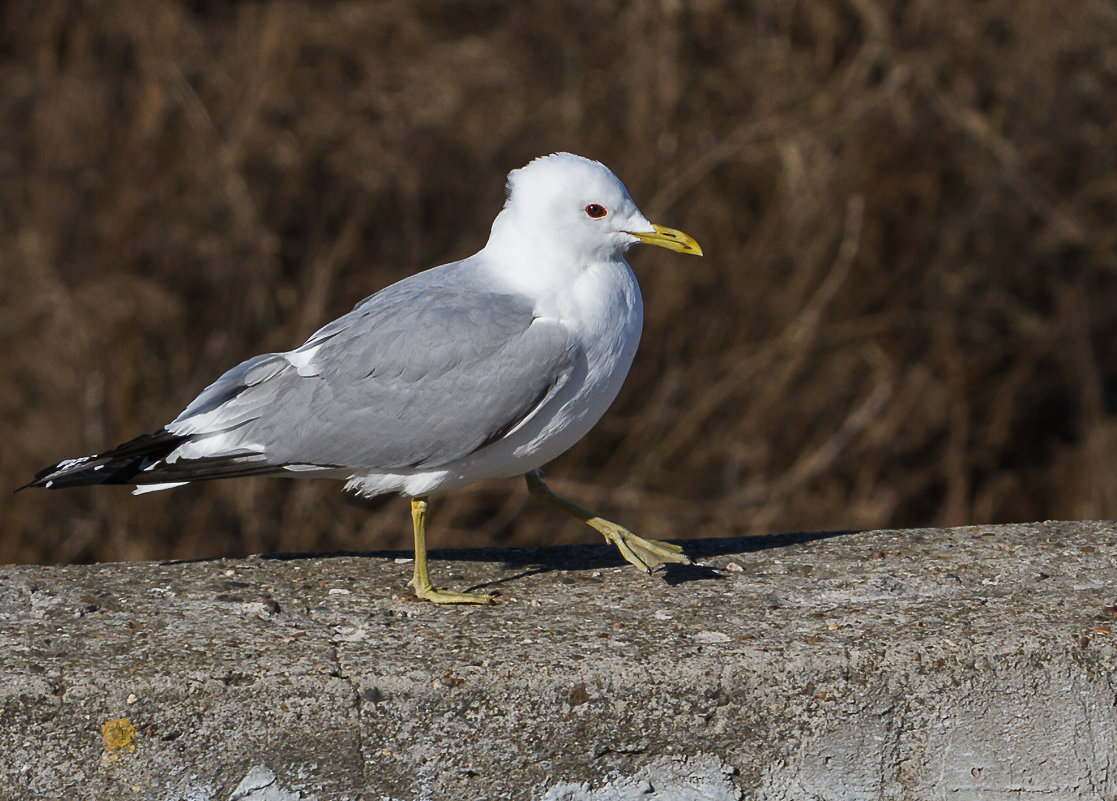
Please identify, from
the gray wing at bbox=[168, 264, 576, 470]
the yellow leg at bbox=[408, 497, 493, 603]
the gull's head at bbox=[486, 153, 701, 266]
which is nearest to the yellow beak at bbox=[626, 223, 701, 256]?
the gull's head at bbox=[486, 153, 701, 266]

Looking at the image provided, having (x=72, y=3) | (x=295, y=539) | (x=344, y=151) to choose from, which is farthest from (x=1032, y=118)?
(x=72, y=3)

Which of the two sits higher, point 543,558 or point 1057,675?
point 543,558

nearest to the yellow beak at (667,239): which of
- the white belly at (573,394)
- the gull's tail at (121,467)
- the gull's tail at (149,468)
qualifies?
the white belly at (573,394)

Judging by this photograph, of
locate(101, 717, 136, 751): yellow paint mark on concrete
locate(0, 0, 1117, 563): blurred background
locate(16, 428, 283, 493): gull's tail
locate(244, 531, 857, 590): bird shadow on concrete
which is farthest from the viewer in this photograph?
locate(0, 0, 1117, 563): blurred background

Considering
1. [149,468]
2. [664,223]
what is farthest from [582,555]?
[664,223]

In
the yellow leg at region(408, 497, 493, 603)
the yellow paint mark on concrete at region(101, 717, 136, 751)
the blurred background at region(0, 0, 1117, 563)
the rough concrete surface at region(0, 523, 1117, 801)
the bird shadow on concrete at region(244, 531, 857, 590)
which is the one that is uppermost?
the blurred background at region(0, 0, 1117, 563)

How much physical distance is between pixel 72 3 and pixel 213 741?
5.50 m

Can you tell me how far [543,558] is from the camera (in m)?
3.10

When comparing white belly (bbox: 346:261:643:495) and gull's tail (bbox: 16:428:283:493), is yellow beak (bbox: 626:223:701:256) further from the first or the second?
gull's tail (bbox: 16:428:283:493)

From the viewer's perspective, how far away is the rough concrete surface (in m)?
2.24

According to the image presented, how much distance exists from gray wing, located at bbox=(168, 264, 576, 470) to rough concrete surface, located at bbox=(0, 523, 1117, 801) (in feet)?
1.25

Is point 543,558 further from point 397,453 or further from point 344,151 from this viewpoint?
point 344,151

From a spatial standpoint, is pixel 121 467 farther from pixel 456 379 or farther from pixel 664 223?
pixel 664 223

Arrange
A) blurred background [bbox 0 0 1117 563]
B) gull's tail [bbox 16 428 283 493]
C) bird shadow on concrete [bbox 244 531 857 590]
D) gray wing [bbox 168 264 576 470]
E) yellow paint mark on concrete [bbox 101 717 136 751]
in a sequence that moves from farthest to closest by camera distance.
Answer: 1. blurred background [bbox 0 0 1117 563]
2. bird shadow on concrete [bbox 244 531 857 590]
3. gull's tail [bbox 16 428 283 493]
4. gray wing [bbox 168 264 576 470]
5. yellow paint mark on concrete [bbox 101 717 136 751]
